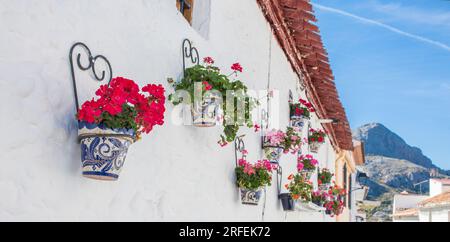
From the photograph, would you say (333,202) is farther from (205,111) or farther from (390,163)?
(390,163)

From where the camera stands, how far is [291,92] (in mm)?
7941

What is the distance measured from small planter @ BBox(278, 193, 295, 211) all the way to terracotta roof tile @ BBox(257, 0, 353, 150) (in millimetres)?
1887

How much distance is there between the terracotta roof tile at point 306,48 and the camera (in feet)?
21.3

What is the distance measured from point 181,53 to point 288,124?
3.81 metres

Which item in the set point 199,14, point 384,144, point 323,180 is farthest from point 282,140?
point 384,144

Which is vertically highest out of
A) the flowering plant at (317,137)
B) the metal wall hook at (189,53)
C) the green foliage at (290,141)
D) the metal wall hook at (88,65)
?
the metal wall hook at (189,53)

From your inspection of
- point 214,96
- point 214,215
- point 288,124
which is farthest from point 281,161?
point 214,96

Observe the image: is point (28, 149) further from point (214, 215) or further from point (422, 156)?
point (422, 156)

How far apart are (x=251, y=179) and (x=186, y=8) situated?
4.94 feet

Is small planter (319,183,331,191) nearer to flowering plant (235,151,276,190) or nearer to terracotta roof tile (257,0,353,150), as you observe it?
terracotta roof tile (257,0,353,150)

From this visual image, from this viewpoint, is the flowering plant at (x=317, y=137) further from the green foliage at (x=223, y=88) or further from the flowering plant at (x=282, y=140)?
the green foliage at (x=223, y=88)

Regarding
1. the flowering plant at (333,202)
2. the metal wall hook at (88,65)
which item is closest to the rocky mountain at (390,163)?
the flowering plant at (333,202)

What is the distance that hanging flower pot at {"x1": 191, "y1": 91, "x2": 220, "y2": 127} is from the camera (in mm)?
3771

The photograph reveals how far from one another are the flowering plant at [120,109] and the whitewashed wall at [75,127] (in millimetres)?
154
